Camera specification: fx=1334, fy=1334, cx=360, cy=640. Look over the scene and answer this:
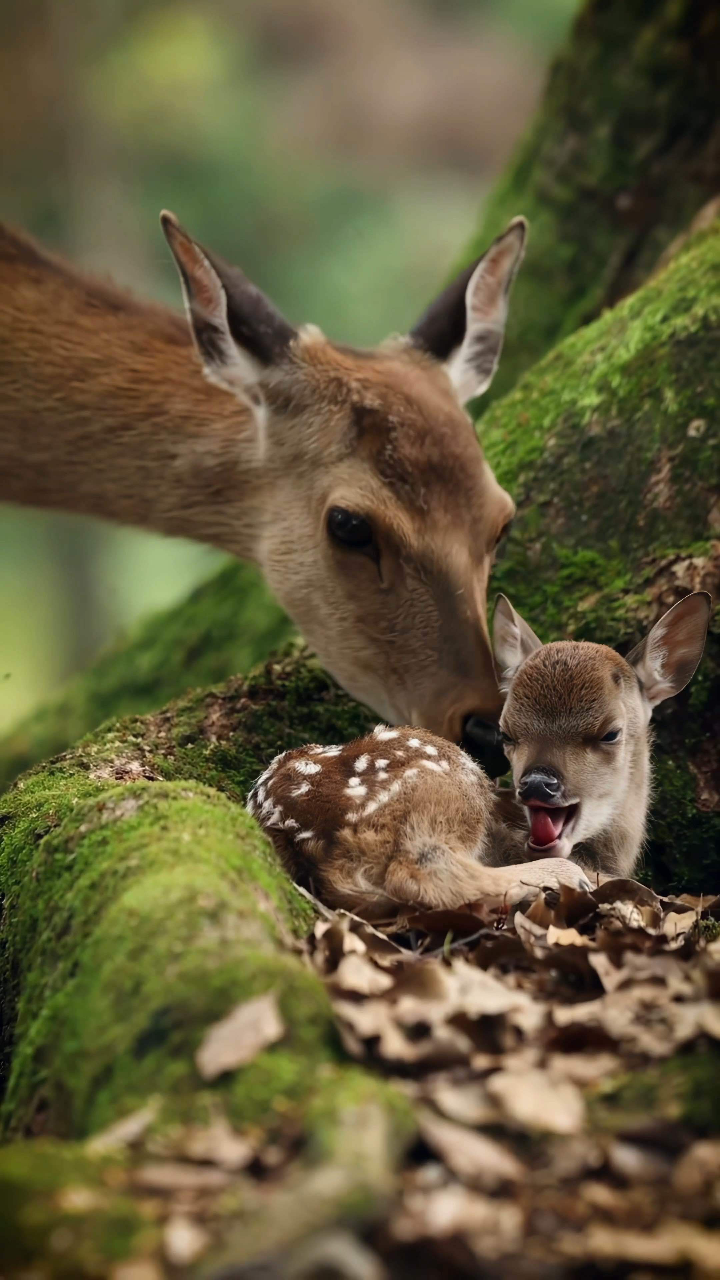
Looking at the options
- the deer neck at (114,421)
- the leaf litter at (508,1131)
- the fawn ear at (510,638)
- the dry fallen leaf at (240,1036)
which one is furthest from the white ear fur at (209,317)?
the dry fallen leaf at (240,1036)

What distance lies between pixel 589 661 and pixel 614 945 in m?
1.18

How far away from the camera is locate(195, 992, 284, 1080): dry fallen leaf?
2080mm

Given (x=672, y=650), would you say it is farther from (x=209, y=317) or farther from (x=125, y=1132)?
(x=125, y=1132)

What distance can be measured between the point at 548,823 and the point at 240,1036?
5.92 feet

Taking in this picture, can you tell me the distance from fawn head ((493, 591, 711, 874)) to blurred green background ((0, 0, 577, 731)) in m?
11.2

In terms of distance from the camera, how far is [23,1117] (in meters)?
2.45

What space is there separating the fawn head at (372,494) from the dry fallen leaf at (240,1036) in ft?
6.95

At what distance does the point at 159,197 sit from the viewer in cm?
1572

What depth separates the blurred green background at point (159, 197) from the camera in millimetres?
15328

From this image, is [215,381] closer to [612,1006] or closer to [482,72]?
[612,1006]

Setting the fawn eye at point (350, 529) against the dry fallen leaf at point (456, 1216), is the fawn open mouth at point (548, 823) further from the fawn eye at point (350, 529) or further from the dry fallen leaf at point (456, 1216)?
the dry fallen leaf at point (456, 1216)

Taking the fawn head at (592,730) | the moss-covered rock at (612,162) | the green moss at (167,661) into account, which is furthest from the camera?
the moss-covered rock at (612,162)

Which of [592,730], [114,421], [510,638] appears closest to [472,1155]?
[592,730]

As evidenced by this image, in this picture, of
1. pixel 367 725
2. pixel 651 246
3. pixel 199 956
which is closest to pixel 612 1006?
pixel 199 956
